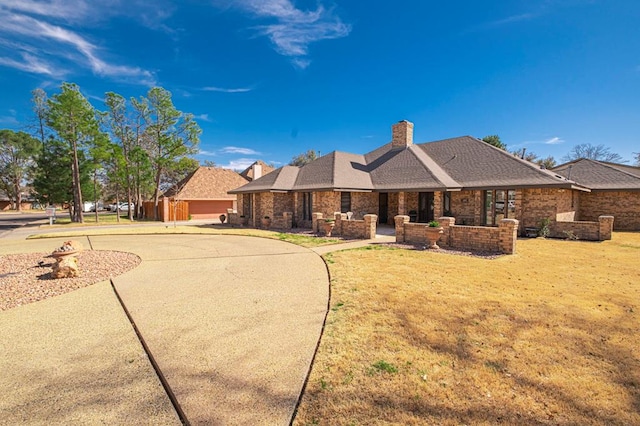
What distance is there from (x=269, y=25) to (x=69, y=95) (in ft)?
72.0

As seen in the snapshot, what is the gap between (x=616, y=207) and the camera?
17.3 meters

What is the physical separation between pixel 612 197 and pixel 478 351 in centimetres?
2144

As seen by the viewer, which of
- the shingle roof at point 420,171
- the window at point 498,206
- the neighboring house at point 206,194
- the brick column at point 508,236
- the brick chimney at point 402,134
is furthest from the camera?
the neighboring house at point 206,194

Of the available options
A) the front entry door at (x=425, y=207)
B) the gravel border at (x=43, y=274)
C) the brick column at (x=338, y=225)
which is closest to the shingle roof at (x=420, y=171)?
the front entry door at (x=425, y=207)

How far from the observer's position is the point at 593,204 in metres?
18.0

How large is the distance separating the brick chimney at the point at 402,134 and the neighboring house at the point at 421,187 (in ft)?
0.24

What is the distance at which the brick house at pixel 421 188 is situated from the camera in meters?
14.1

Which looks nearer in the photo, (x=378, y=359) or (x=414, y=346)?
(x=378, y=359)

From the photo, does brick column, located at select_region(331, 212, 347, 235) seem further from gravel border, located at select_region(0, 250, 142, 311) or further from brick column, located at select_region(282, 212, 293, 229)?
gravel border, located at select_region(0, 250, 142, 311)

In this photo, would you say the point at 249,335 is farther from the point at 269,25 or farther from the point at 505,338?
the point at 269,25

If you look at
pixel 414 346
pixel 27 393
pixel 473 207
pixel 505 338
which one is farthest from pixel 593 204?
pixel 27 393

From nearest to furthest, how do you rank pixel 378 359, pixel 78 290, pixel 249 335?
pixel 378 359
pixel 249 335
pixel 78 290

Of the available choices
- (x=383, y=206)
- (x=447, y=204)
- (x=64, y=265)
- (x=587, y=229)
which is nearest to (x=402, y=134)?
(x=383, y=206)

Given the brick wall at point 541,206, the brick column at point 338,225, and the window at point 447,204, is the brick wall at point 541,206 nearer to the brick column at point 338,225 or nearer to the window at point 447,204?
the window at point 447,204
